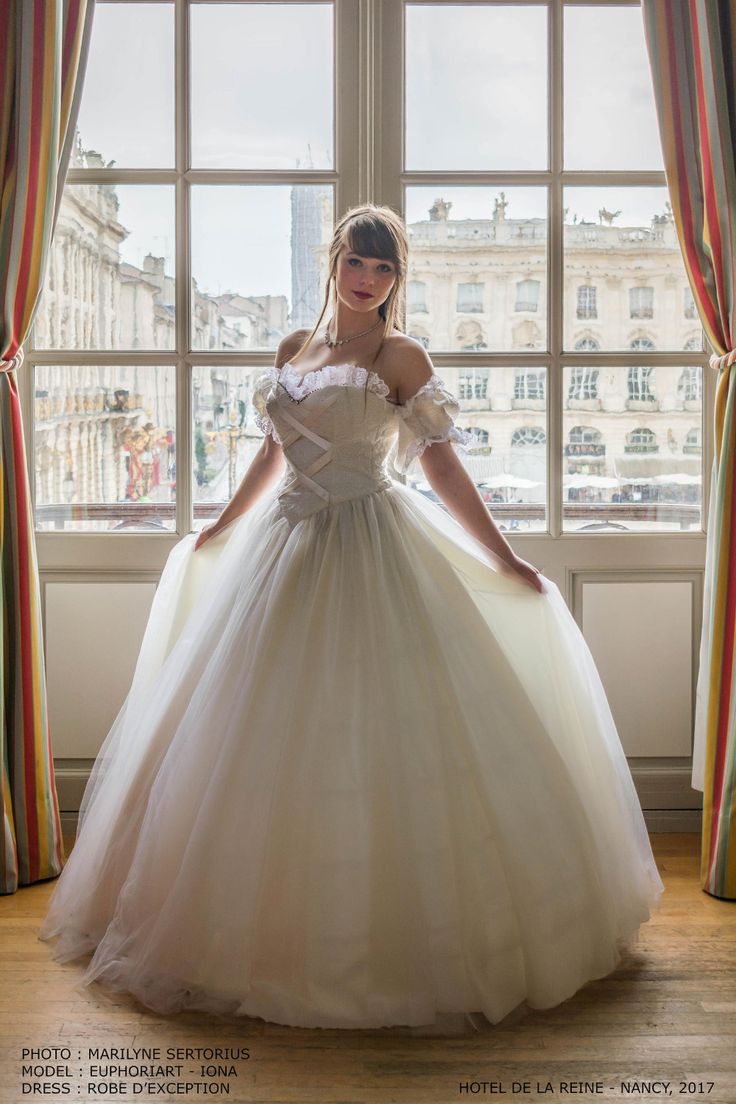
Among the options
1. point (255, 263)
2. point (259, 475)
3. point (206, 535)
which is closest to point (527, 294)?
point (255, 263)

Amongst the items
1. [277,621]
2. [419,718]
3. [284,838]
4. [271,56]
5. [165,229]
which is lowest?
[284,838]

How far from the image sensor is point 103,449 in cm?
285

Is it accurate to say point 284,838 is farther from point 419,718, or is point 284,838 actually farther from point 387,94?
point 387,94

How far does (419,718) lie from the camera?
1.88m

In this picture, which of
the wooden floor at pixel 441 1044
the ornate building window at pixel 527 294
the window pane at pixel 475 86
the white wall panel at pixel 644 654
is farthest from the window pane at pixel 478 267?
the wooden floor at pixel 441 1044

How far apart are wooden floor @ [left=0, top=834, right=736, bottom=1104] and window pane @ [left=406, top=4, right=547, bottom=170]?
211 cm

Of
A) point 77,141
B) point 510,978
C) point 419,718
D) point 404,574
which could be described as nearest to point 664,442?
point 404,574

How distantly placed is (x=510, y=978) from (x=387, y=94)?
223 centimetres

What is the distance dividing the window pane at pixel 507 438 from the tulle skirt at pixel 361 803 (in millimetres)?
658

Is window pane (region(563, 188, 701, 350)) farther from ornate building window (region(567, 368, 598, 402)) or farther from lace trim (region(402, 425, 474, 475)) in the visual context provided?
lace trim (region(402, 425, 474, 475))

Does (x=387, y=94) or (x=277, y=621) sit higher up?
(x=387, y=94)

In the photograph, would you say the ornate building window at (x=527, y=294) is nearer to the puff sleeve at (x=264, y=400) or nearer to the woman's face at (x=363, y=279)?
the woman's face at (x=363, y=279)

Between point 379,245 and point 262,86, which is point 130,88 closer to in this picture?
point 262,86

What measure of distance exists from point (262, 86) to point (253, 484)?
1.19 m
